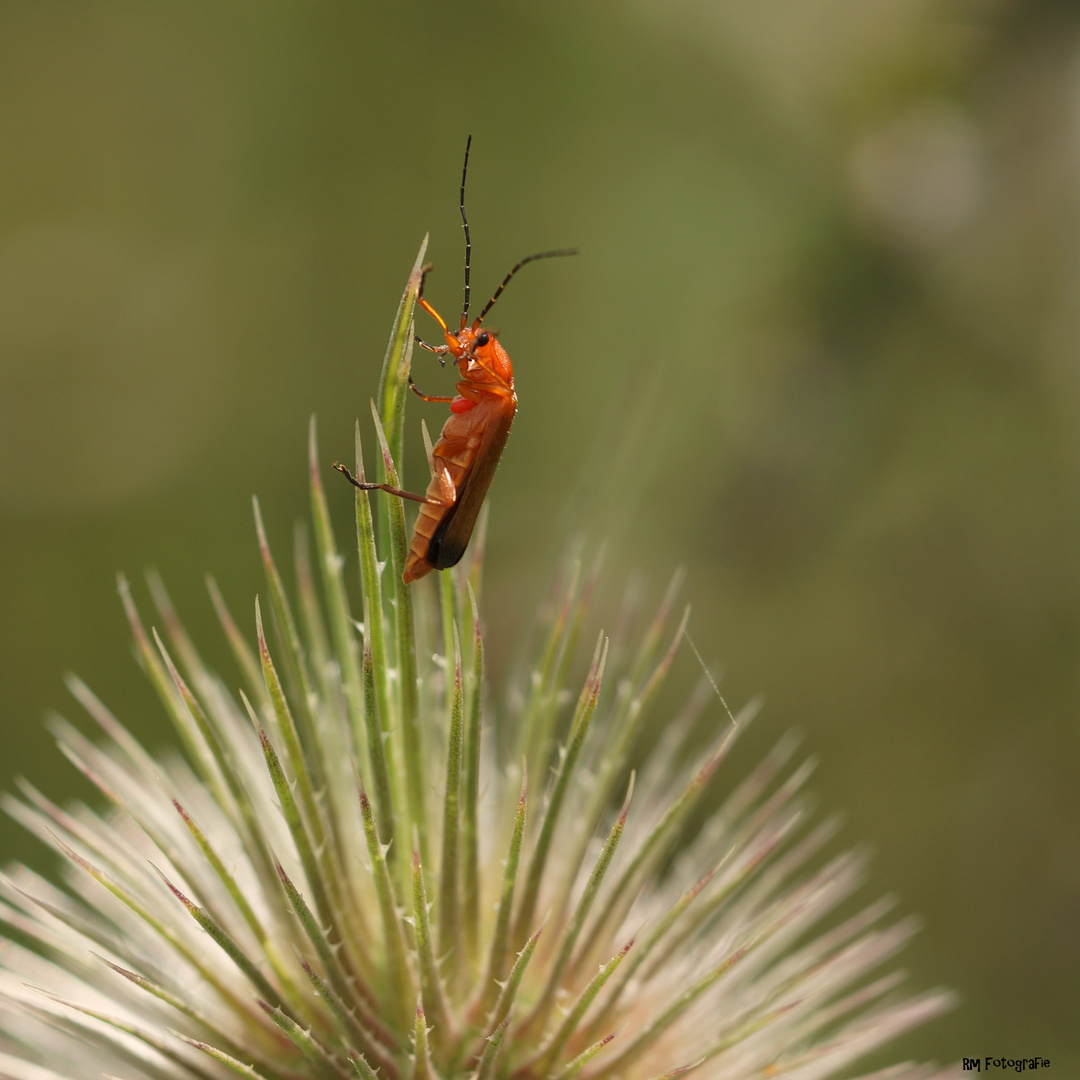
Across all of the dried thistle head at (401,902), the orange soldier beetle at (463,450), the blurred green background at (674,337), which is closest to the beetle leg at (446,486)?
the orange soldier beetle at (463,450)

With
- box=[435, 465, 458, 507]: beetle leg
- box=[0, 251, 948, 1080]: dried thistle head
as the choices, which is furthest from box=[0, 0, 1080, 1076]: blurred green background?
box=[435, 465, 458, 507]: beetle leg

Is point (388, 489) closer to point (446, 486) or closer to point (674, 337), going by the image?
point (446, 486)

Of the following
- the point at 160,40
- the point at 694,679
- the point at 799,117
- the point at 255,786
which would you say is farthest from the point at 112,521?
the point at 799,117

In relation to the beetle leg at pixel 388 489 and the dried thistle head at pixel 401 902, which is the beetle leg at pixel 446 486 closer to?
the beetle leg at pixel 388 489

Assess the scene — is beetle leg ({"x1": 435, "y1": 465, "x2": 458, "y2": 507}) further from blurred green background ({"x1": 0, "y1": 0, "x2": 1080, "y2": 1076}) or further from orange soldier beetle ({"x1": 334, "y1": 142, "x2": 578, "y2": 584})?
blurred green background ({"x1": 0, "y1": 0, "x2": 1080, "y2": 1076})

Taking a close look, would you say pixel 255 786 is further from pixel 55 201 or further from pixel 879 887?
pixel 55 201
